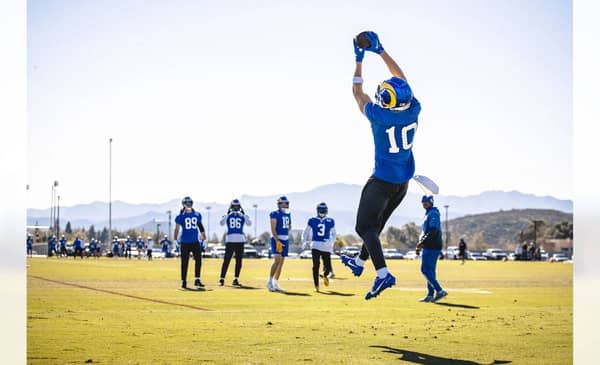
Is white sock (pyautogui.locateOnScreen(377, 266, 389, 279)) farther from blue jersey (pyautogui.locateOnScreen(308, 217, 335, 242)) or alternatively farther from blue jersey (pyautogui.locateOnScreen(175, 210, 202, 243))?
blue jersey (pyautogui.locateOnScreen(175, 210, 202, 243))

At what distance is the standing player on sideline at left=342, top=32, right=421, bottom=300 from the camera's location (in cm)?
791

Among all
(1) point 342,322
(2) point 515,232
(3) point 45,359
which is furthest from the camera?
(2) point 515,232

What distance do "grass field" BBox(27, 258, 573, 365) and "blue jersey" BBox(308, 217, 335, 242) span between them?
153 centimetres

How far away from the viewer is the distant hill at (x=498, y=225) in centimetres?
13975

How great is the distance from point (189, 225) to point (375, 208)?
1281cm

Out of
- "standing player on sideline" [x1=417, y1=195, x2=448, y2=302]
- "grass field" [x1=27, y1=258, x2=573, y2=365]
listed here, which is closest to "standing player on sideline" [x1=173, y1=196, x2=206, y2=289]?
"grass field" [x1=27, y1=258, x2=573, y2=365]

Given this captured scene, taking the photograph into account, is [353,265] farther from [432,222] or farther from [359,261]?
[432,222]

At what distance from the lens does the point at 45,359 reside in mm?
8758

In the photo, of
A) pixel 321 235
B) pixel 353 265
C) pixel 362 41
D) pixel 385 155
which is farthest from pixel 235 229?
pixel 385 155

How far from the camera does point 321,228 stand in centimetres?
1903

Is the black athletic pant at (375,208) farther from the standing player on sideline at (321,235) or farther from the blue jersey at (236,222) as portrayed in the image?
the blue jersey at (236,222)
